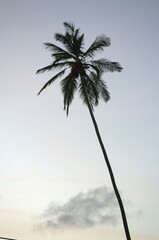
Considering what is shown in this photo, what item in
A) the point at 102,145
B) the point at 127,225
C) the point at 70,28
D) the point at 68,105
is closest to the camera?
the point at 127,225

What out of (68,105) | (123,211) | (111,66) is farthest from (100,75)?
(123,211)

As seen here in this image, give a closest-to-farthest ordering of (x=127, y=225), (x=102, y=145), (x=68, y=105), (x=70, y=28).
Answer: (x=127, y=225) → (x=102, y=145) → (x=68, y=105) → (x=70, y=28)

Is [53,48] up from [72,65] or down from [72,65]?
up

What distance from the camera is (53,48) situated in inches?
1029

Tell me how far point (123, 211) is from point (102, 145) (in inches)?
194

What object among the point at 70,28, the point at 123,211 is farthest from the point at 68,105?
the point at 123,211

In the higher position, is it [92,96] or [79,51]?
[79,51]

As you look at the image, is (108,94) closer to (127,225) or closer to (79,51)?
(79,51)

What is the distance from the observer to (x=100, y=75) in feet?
84.8

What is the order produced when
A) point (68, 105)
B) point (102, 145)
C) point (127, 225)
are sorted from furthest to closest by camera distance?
1. point (68, 105)
2. point (102, 145)
3. point (127, 225)

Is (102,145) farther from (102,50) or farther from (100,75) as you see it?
(102,50)

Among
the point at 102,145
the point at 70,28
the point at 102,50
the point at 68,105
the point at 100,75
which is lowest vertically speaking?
the point at 102,145

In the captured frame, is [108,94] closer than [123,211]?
No

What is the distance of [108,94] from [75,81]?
2.93m
